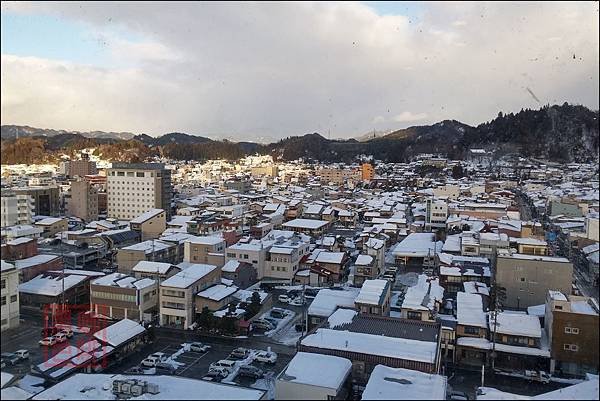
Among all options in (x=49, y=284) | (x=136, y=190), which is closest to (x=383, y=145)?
(x=136, y=190)

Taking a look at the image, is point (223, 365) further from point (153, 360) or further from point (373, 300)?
point (373, 300)

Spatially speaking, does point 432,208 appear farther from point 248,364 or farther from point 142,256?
point 248,364

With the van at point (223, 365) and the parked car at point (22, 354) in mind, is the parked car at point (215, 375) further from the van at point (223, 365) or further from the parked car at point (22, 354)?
the parked car at point (22, 354)

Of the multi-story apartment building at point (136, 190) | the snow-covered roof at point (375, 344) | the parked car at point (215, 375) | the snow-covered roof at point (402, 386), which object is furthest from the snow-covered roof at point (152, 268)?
the multi-story apartment building at point (136, 190)

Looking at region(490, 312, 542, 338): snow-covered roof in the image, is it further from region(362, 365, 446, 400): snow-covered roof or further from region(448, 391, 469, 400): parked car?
region(362, 365, 446, 400): snow-covered roof

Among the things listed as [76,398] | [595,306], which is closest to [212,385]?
[76,398]

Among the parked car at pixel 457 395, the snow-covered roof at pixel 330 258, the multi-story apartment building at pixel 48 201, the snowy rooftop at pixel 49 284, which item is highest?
the multi-story apartment building at pixel 48 201

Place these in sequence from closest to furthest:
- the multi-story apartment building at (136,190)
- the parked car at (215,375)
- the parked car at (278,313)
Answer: the parked car at (215,375) → the parked car at (278,313) → the multi-story apartment building at (136,190)
